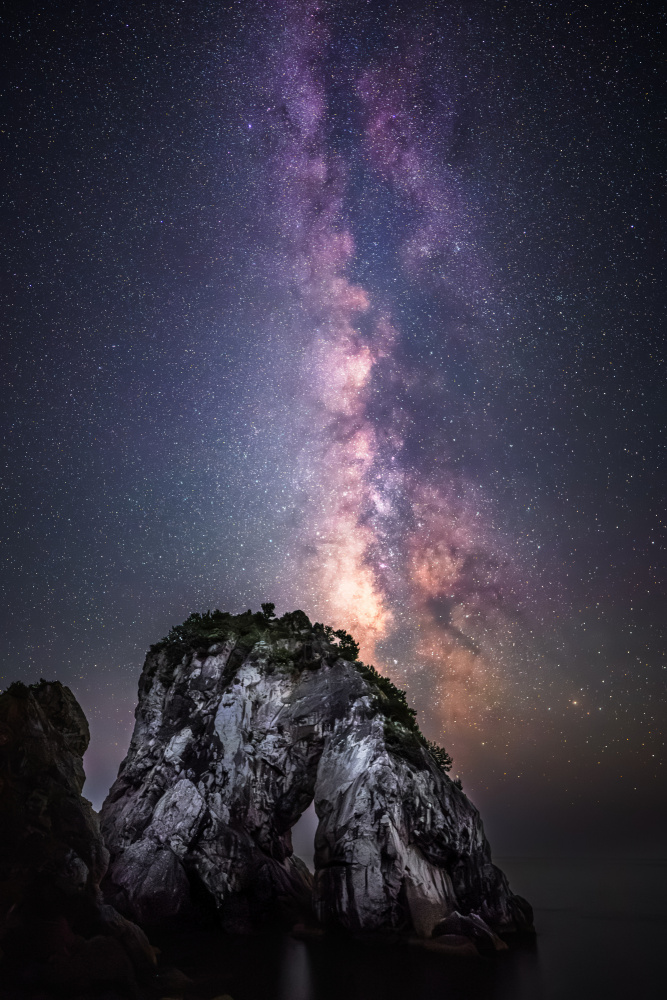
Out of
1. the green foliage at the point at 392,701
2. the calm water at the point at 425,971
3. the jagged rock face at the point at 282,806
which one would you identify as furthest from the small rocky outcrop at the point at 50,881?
the green foliage at the point at 392,701

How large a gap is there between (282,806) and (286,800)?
0.53 metres

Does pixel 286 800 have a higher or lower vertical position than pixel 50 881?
higher

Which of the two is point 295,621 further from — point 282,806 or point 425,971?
point 425,971

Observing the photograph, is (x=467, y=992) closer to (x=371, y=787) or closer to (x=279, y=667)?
(x=371, y=787)

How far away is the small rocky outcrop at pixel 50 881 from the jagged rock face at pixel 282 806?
1446cm

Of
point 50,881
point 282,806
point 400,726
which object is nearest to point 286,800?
point 282,806

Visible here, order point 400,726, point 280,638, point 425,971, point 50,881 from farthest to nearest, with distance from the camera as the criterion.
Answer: point 280,638, point 400,726, point 425,971, point 50,881

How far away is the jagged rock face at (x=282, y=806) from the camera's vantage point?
26.6 m

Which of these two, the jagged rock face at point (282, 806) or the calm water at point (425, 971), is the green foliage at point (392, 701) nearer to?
the jagged rock face at point (282, 806)

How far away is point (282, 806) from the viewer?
3484cm

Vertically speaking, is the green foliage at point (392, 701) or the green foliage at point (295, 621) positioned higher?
the green foliage at point (295, 621)

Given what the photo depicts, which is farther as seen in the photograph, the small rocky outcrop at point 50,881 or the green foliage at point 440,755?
the green foliage at point 440,755

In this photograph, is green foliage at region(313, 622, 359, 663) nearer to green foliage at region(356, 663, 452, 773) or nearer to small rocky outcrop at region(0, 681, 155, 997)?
green foliage at region(356, 663, 452, 773)

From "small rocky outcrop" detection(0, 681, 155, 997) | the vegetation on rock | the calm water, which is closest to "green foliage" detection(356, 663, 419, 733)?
the vegetation on rock
